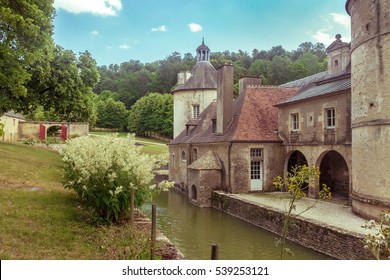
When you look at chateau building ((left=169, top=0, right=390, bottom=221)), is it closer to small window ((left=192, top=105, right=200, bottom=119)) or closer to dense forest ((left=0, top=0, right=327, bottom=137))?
dense forest ((left=0, top=0, right=327, bottom=137))

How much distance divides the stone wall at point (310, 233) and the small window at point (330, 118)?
19.7 ft

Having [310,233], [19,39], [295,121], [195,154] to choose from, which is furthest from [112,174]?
[195,154]

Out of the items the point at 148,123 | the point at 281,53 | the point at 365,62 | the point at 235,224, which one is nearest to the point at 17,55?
the point at 235,224

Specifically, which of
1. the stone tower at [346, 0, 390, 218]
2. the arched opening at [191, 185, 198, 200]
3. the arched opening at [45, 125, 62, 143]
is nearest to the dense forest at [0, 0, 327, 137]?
the arched opening at [191, 185, 198, 200]

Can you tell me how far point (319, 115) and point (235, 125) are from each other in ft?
16.6

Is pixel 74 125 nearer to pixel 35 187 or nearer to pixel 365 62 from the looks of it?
pixel 35 187

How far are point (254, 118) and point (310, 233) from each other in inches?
424

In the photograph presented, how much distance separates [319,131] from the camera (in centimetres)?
1845

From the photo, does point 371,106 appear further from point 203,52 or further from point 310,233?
point 203,52

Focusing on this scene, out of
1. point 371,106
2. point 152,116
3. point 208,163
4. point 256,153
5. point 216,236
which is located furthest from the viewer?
point 152,116

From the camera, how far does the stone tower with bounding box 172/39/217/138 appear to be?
32.8 metres

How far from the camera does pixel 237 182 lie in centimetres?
2034

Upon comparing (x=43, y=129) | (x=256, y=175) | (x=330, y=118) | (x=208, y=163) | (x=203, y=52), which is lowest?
(x=256, y=175)

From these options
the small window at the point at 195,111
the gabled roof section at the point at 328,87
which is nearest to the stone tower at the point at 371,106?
the gabled roof section at the point at 328,87
